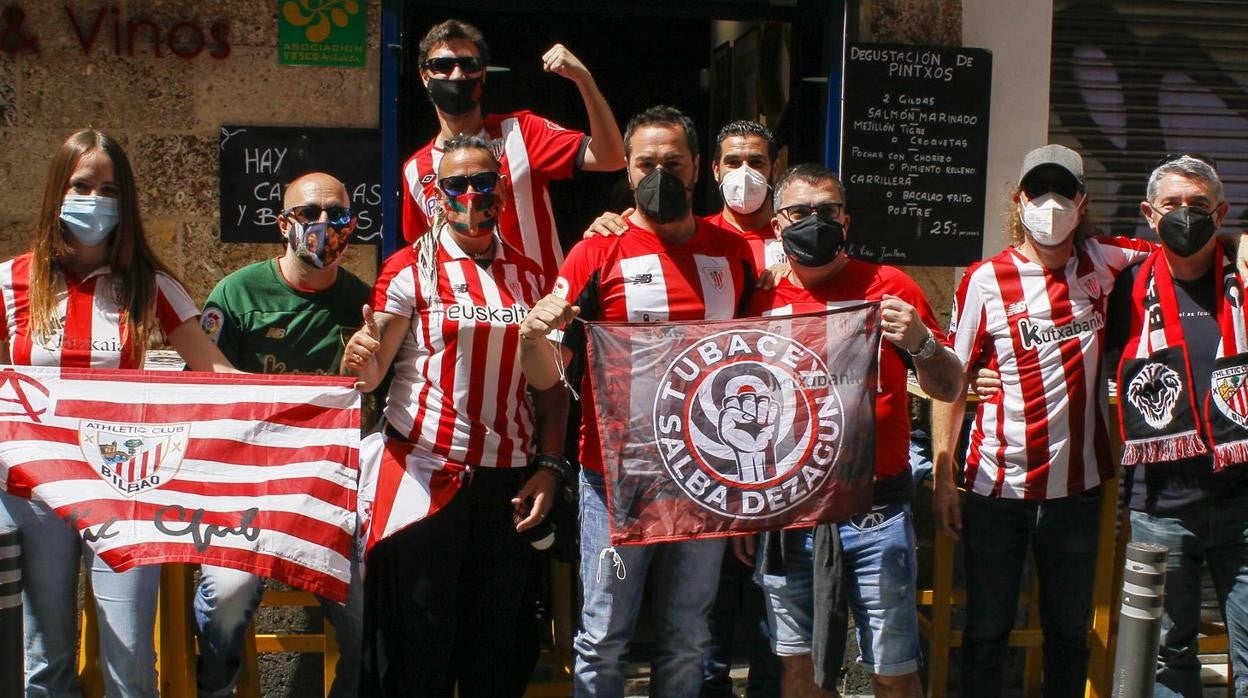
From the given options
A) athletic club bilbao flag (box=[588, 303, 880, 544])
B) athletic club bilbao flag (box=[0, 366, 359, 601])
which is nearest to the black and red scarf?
athletic club bilbao flag (box=[588, 303, 880, 544])

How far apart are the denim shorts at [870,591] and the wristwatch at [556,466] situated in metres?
0.66

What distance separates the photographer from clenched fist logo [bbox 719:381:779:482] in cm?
376

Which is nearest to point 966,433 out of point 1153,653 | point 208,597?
point 1153,653

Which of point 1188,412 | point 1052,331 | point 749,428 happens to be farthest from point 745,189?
point 1188,412

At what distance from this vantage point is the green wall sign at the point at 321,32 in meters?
5.18

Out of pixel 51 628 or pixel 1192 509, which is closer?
pixel 51 628

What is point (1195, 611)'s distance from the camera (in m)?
4.08

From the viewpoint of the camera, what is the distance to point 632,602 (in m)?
3.83

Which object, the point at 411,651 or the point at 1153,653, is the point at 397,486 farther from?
the point at 1153,653

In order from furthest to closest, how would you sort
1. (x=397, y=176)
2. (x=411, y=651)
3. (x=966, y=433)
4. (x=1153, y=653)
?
(x=397, y=176) → (x=966, y=433) → (x=411, y=651) → (x=1153, y=653)

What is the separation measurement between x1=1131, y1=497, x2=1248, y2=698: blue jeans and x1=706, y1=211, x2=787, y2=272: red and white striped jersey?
143 centimetres

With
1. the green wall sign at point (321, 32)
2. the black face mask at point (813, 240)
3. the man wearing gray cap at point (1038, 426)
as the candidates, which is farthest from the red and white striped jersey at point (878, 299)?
the green wall sign at point (321, 32)

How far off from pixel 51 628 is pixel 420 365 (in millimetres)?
1262

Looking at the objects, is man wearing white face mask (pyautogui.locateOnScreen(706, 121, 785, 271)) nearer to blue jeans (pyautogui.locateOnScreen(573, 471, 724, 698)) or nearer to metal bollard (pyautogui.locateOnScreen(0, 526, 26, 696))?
blue jeans (pyautogui.locateOnScreen(573, 471, 724, 698))
